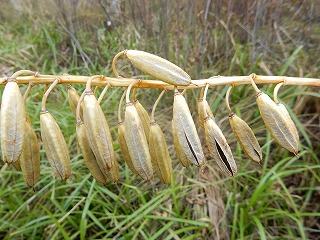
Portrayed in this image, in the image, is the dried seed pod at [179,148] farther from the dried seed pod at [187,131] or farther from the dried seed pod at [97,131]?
the dried seed pod at [97,131]

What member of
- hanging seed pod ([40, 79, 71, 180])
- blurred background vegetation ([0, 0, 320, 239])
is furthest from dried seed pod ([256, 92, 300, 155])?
blurred background vegetation ([0, 0, 320, 239])

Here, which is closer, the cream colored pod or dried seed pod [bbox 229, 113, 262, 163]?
the cream colored pod

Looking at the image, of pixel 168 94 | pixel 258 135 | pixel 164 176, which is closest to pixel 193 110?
pixel 168 94

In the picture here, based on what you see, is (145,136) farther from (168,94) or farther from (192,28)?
(192,28)

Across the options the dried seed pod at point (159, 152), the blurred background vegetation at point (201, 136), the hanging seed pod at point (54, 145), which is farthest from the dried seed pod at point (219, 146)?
the blurred background vegetation at point (201, 136)

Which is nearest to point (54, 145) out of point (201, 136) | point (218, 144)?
point (218, 144)

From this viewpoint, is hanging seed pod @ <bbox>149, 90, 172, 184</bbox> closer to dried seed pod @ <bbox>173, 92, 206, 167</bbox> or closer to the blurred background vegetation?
dried seed pod @ <bbox>173, 92, 206, 167</bbox>
